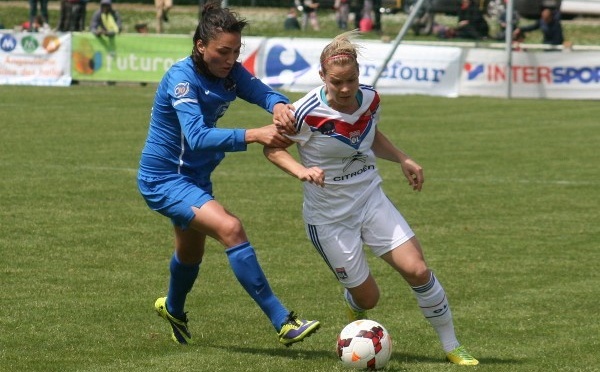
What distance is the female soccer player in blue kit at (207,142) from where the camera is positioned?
639 cm

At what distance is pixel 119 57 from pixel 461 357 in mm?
23019

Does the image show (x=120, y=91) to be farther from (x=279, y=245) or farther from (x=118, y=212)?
(x=279, y=245)

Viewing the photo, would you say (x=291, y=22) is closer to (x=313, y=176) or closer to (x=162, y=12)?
(x=162, y=12)

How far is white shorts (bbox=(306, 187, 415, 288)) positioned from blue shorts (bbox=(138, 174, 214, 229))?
0.64 m

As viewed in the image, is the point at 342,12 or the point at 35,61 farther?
the point at 342,12

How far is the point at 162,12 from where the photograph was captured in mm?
34500

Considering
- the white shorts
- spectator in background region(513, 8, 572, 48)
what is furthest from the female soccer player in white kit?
spectator in background region(513, 8, 572, 48)

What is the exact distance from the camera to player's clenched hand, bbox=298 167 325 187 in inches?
237

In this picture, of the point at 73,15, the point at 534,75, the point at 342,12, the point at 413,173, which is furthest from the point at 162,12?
the point at 413,173

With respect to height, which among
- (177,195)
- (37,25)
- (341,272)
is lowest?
(37,25)

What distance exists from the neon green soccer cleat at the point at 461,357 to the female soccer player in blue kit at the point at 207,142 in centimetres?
81

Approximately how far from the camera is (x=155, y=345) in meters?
7.06

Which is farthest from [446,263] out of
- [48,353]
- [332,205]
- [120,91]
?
[120,91]

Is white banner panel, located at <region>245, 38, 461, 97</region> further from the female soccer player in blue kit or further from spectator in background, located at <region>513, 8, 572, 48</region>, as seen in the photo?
the female soccer player in blue kit
